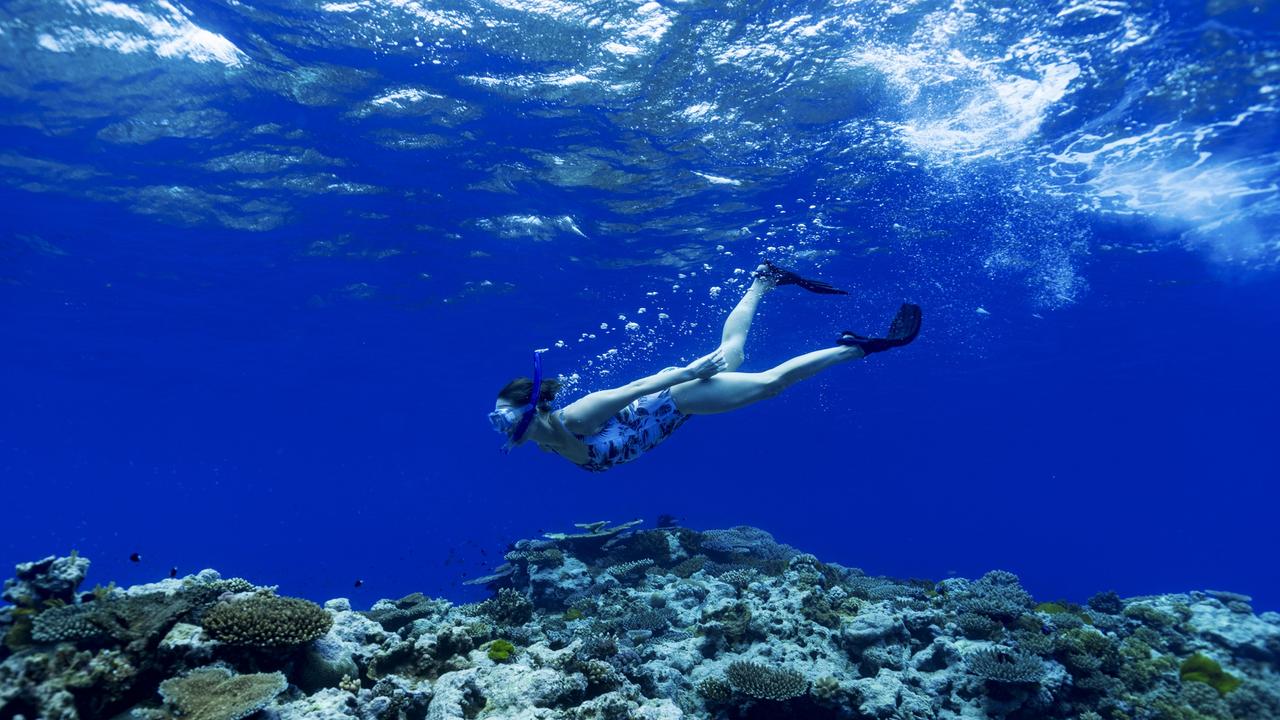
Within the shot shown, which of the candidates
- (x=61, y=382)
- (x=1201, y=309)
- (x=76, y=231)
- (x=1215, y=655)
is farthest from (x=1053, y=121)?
(x=61, y=382)

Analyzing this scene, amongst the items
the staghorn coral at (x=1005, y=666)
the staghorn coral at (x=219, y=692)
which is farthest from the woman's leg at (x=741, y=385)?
the staghorn coral at (x=219, y=692)

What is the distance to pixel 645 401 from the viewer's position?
7.29 m

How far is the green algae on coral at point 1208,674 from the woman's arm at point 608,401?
7694mm

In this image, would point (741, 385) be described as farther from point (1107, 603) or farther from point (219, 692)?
point (1107, 603)

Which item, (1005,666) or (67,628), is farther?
(1005,666)

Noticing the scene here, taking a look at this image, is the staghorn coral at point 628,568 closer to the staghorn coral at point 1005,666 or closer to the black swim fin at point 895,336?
the staghorn coral at point 1005,666

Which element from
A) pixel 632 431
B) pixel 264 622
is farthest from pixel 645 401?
pixel 264 622

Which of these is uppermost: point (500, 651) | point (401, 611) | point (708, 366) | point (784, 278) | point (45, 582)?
point (784, 278)

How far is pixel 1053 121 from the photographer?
16219 millimetres

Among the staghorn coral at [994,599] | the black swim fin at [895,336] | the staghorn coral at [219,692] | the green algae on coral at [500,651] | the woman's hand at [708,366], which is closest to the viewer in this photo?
the staghorn coral at [219,692]

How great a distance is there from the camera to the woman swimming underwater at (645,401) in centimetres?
635

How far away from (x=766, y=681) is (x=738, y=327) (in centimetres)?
391

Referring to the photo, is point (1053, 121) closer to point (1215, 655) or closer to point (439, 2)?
point (1215, 655)

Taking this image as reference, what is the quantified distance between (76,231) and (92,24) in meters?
11.9
